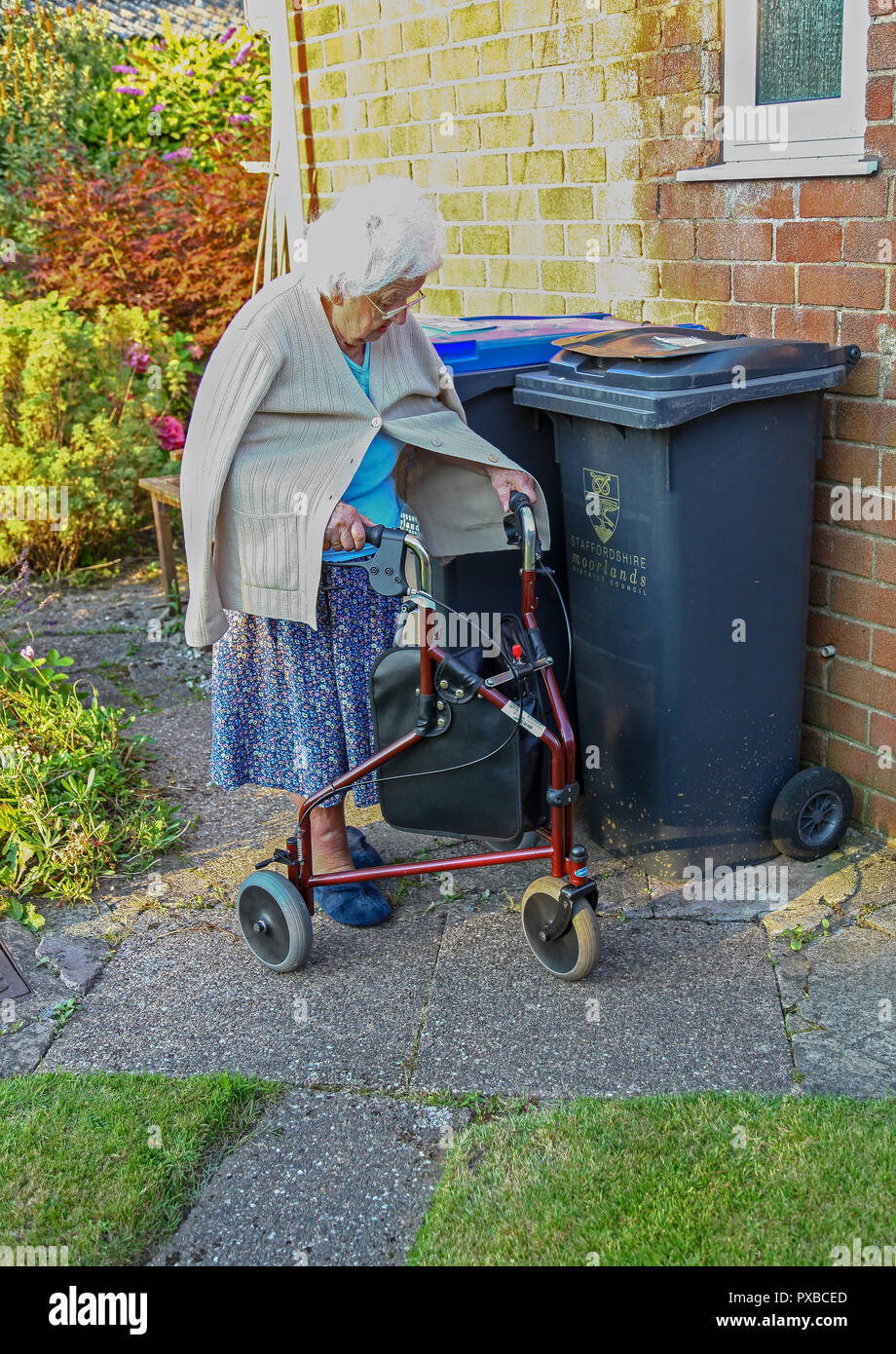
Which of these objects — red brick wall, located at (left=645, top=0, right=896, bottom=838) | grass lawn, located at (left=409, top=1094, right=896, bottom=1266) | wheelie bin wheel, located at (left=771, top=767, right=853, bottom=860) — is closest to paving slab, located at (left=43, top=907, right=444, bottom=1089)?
grass lawn, located at (left=409, top=1094, right=896, bottom=1266)

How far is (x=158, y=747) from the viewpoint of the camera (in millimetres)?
4762

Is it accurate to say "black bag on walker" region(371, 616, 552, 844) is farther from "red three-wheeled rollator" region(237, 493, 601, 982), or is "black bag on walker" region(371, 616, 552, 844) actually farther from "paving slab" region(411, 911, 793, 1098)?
"paving slab" region(411, 911, 793, 1098)

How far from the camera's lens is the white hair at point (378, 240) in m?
2.88

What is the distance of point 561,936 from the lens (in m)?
3.14

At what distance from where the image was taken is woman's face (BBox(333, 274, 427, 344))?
297cm

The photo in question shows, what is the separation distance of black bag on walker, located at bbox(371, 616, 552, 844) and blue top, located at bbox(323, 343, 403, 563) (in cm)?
34

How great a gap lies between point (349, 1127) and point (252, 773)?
3.72ft

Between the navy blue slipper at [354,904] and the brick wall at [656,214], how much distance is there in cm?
146

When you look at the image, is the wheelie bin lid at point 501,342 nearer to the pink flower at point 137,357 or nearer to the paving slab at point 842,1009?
the paving slab at point 842,1009

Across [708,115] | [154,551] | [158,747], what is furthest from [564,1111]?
[154,551]

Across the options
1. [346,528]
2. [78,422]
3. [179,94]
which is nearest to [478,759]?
[346,528]

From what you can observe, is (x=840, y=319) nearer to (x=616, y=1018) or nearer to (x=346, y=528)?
(x=346, y=528)

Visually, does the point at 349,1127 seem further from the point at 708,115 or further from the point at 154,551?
the point at 154,551

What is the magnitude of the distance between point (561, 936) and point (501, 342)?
178 cm
